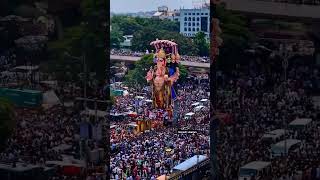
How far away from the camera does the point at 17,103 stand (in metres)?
6.95

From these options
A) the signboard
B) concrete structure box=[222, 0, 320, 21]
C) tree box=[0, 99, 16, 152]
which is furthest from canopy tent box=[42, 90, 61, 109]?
concrete structure box=[222, 0, 320, 21]

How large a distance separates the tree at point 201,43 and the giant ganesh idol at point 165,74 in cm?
37

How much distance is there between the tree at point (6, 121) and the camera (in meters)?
6.92

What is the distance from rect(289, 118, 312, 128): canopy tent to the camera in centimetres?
683

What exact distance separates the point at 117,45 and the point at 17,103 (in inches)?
62.7

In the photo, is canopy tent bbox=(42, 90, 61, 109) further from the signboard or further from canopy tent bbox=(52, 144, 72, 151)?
canopy tent bbox=(52, 144, 72, 151)

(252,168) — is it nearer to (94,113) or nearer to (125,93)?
(94,113)

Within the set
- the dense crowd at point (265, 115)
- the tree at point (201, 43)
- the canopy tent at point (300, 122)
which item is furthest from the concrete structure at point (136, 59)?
the canopy tent at point (300, 122)

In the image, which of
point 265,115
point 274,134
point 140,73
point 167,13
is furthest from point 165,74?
point 274,134

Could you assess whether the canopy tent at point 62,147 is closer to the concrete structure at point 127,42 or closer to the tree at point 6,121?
the tree at point 6,121

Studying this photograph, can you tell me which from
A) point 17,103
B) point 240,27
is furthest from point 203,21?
point 17,103

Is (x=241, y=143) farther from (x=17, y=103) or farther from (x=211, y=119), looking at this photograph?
(x=17, y=103)

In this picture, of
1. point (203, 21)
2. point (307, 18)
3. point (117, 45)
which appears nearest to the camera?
point (307, 18)

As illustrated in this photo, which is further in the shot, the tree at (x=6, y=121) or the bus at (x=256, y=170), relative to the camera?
the tree at (x=6, y=121)
